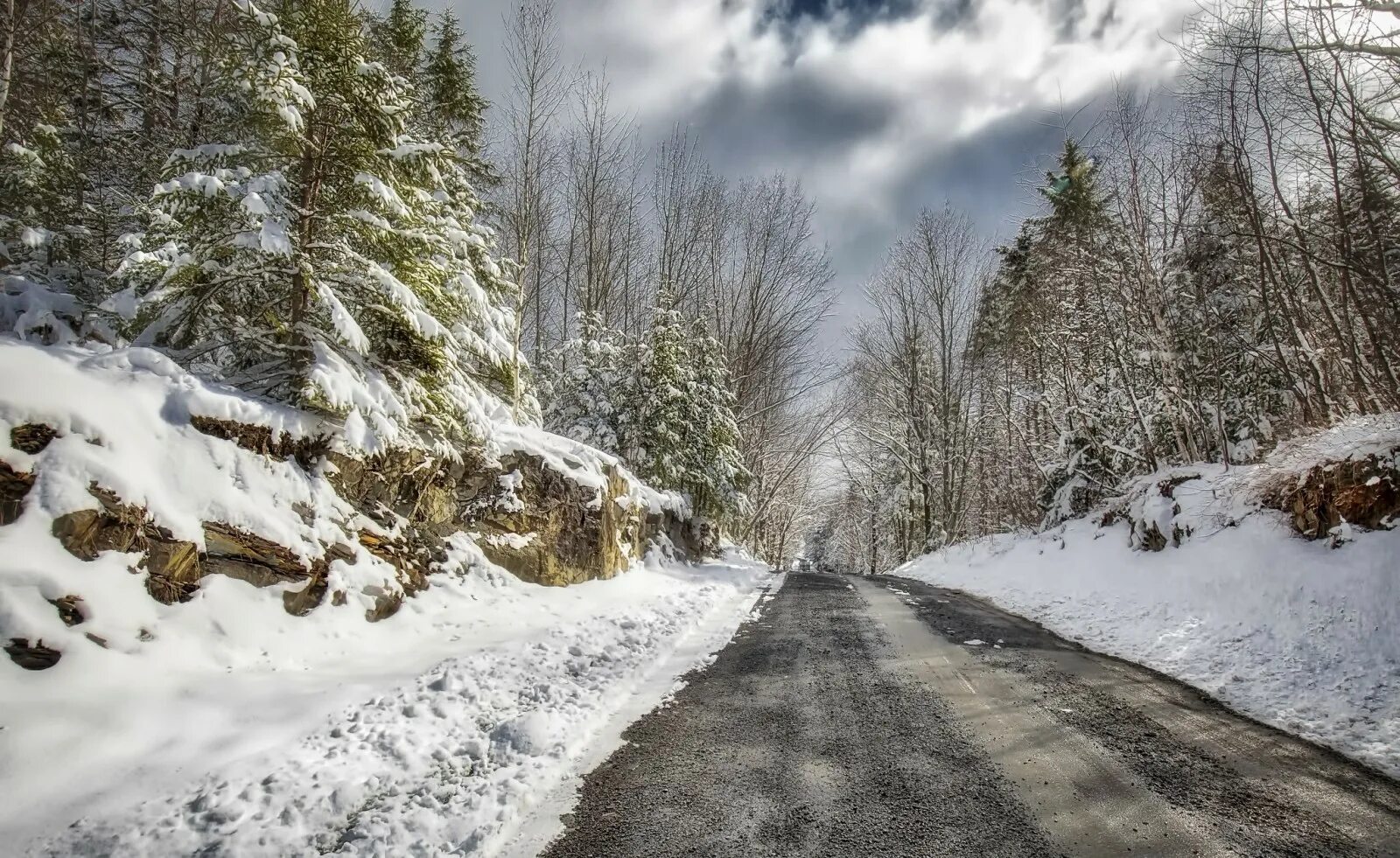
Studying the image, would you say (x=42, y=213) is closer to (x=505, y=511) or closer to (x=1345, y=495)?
(x=505, y=511)

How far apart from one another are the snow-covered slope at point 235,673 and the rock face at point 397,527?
0.05 m

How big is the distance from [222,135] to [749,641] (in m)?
8.71

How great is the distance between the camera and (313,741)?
3.32 m

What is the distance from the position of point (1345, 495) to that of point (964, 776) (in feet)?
19.4

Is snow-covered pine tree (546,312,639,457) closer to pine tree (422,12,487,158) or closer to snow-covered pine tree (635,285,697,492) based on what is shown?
snow-covered pine tree (635,285,697,492)

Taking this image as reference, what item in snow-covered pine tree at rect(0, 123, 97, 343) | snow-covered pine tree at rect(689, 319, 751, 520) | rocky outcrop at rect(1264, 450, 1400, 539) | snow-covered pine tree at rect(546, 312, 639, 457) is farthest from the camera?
snow-covered pine tree at rect(689, 319, 751, 520)

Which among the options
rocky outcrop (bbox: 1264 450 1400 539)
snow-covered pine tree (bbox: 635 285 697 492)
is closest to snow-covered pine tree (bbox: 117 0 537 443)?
snow-covered pine tree (bbox: 635 285 697 492)

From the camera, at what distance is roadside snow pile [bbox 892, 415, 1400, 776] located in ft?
13.6

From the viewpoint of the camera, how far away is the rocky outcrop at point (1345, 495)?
18.1 ft

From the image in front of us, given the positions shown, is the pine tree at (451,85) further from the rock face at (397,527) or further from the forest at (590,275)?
the rock face at (397,527)

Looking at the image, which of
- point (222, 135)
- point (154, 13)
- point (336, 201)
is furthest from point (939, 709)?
point (154, 13)

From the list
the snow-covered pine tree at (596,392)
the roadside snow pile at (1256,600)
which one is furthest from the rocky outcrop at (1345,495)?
the snow-covered pine tree at (596,392)

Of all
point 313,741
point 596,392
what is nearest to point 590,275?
point 596,392

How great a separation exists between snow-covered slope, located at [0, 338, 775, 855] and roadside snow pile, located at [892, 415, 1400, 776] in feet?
15.0
